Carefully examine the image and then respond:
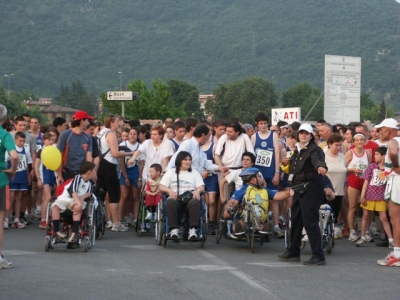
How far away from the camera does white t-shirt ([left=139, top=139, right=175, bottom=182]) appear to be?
16531mm

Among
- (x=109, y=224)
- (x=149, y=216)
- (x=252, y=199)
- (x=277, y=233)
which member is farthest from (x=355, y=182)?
(x=109, y=224)

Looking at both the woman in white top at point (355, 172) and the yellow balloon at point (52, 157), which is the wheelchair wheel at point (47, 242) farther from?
the woman in white top at point (355, 172)

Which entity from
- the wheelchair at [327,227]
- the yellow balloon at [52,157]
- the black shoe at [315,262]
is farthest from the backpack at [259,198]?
the yellow balloon at [52,157]

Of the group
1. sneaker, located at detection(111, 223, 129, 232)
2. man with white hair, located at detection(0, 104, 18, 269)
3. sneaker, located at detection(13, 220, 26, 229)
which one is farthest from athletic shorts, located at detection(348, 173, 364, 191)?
man with white hair, located at detection(0, 104, 18, 269)

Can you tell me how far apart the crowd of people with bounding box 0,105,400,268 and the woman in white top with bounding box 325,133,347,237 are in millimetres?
18

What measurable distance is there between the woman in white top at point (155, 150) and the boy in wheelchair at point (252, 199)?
A: 8.67 feet

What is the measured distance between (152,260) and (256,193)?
2.62 metres

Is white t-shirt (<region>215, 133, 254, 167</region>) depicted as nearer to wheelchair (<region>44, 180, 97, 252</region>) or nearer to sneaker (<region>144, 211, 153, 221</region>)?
sneaker (<region>144, 211, 153, 221</region>)

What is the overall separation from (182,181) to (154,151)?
2671 millimetres

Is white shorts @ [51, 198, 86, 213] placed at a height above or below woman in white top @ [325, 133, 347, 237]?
below

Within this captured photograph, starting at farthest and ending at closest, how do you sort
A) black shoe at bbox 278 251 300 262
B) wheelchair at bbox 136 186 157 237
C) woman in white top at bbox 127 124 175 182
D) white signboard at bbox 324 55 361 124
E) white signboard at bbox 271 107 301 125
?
white signboard at bbox 324 55 361 124 < white signboard at bbox 271 107 301 125 < woman in white top at bbox 127 124 175 182 < wheelchair at bbox 136 186 157 237 < black shoe at bbox 278 251 300 262

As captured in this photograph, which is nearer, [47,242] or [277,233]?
Result: [47,242]

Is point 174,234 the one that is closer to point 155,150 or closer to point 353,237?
point 155,150

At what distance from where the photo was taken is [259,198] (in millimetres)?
13828
